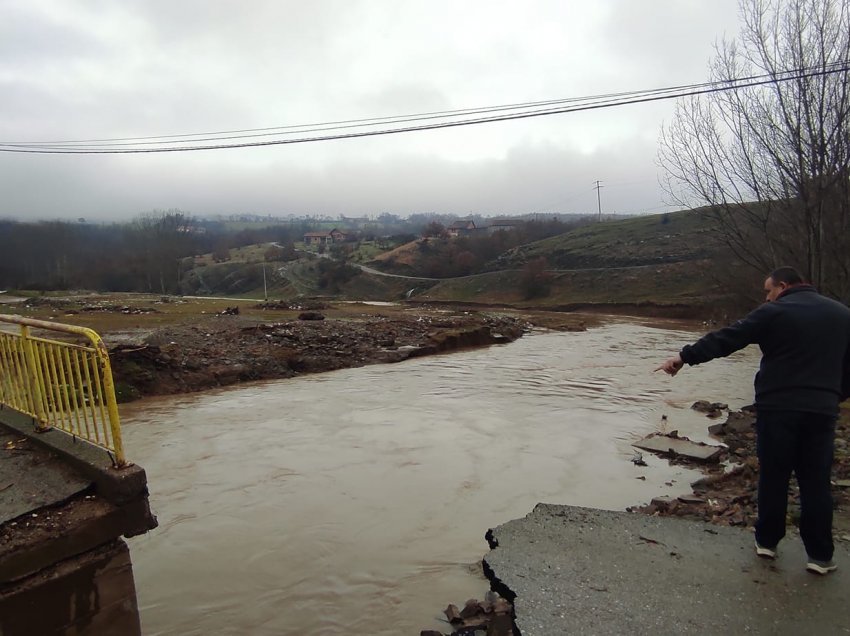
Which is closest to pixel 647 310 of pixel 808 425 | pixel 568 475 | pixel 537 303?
pixel 537 303

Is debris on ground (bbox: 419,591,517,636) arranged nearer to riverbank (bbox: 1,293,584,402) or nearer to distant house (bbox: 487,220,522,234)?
riverbank (bbox: 1,293,584,402)

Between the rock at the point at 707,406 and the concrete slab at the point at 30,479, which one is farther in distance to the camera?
the rock at the point at 707,406

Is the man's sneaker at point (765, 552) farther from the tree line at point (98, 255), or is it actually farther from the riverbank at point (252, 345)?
the tree line at point (98, 255)

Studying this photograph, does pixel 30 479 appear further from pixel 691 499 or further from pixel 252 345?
pixel 252 345

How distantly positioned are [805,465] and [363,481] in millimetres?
5577

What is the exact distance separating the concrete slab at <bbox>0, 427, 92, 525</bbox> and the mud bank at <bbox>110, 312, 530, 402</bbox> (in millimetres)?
9868

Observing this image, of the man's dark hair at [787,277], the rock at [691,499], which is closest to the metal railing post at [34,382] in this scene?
the man's dark hair at [787,277]

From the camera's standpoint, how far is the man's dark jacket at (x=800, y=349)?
12.9 ft

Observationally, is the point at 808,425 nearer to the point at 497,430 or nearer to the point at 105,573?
the point at 105,573

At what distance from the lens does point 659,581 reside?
166 inches

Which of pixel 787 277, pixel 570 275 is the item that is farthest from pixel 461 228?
pixel 787 277

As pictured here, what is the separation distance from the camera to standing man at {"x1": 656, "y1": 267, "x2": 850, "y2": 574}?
3.94 meters

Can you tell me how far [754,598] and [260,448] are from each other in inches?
311

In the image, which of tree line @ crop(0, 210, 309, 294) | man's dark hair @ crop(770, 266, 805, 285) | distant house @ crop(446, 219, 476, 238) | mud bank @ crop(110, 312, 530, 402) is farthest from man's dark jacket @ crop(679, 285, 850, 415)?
distant house @ crop(446, 219, 476, 238)
